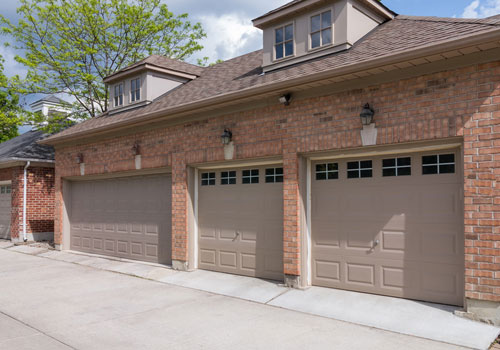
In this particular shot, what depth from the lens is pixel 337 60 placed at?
8047mm

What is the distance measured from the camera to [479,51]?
6086 millimetres

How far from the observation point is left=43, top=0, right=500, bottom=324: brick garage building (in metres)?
6.17

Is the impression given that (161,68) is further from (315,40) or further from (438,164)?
(438,164)

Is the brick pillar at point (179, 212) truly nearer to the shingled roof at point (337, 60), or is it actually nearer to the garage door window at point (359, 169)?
the shingled roof at point (337, 60)

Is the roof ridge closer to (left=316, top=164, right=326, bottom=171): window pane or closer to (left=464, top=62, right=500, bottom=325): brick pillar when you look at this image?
(left=464, top=62, right=500, bottom=325): brick pillar

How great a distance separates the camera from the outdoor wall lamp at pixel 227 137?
9.22 meters

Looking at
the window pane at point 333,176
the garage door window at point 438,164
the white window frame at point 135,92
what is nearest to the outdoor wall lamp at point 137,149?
the white window frame at point 135,92

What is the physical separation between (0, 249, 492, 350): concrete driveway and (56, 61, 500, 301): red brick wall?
155 centimetres

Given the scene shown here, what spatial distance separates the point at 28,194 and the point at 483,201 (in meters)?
16.4

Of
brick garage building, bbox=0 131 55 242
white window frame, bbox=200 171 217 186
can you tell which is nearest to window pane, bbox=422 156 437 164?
white window frame, bbox=200 171 217 186

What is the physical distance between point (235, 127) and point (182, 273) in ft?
12.1

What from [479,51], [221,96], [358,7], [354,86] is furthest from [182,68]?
[479,51]

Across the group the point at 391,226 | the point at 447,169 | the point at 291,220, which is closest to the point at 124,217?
the point at 291,220

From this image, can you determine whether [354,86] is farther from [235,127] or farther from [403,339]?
[403,339]
